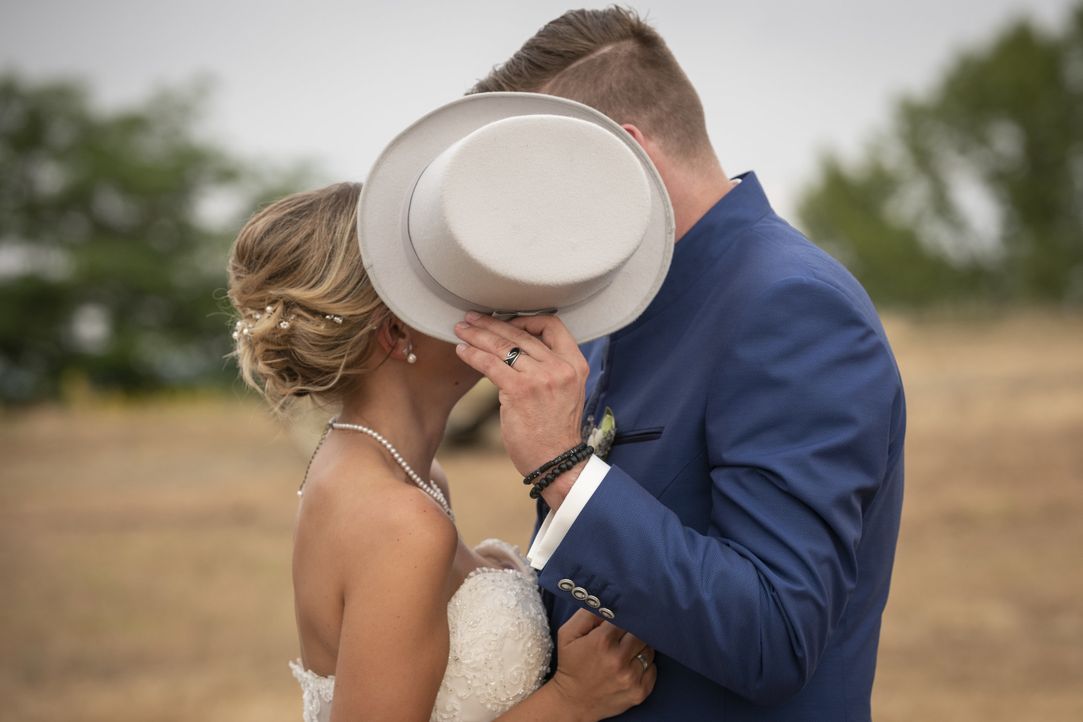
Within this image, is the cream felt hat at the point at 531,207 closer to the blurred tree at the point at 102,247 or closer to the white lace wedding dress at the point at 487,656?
the white lace wedding dress at the point at 487,656

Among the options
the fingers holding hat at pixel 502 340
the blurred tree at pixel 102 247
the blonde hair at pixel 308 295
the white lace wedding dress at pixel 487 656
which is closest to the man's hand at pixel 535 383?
the fingers holding hat at pixel 502 340

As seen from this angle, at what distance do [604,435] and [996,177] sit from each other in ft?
154

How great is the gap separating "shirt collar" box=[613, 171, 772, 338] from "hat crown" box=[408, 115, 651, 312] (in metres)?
0.52

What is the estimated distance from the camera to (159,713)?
343 inches

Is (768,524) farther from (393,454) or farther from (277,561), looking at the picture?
(277,561)

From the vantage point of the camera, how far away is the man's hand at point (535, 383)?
2361 mm

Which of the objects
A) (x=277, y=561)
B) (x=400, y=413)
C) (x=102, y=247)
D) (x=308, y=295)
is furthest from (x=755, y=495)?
(x=102, y=247)

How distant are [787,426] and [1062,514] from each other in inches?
453

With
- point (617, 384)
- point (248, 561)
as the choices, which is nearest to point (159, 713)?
point (248, 561)

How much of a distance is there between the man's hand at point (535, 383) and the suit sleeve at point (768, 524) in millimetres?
140

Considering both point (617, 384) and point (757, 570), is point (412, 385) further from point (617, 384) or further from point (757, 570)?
point (757, 570)

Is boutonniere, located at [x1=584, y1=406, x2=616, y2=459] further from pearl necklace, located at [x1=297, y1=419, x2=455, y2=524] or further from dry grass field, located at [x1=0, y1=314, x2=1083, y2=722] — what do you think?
dry grass field, located at [x1=0, y1=314, x2=1083, y2=722]

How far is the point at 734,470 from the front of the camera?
7.82ft

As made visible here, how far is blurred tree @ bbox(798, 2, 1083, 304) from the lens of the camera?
43125 millimetres
